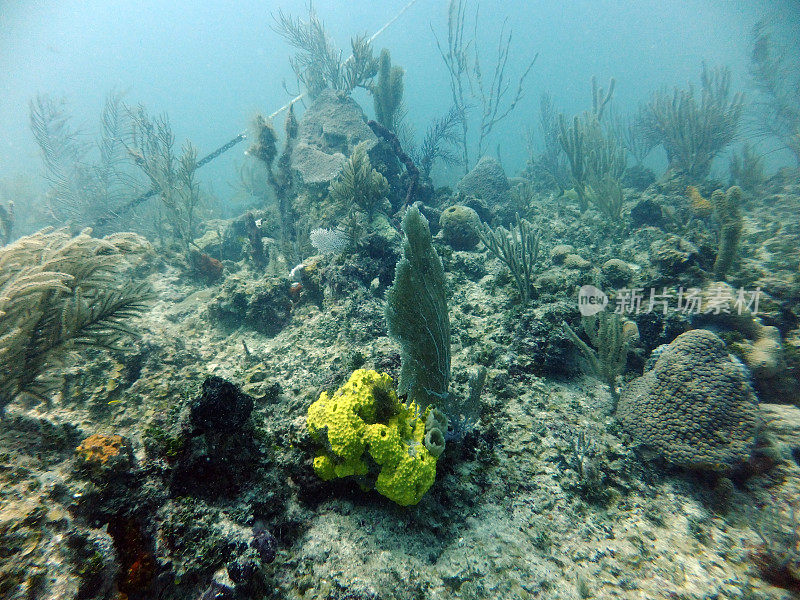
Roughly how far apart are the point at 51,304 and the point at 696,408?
5435 millimetres

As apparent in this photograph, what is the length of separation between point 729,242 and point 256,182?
1645cm

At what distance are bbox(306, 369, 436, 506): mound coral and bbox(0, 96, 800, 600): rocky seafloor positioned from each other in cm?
23

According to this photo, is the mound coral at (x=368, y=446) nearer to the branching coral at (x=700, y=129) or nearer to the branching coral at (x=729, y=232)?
the branching coral at (x=729, y=232)

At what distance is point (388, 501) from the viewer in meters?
2.29

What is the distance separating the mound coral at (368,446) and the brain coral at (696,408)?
6.52 feet

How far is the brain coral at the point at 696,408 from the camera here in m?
2.53

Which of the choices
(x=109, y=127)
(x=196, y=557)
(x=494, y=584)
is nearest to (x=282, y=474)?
(x=196, y=557)

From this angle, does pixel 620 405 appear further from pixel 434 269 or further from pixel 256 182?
pixel 256 182

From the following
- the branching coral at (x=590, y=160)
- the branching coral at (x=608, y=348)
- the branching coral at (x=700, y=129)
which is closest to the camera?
the branching coral at (x=608, y=348)

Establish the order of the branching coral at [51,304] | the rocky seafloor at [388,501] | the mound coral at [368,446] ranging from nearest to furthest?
the rocky seafloor at [388,501], the mound coral at [368,446], the branching coral at [51,304]

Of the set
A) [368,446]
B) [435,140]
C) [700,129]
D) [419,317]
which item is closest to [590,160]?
[700,129]

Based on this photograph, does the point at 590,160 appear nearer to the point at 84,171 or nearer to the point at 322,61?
the point at 322,61

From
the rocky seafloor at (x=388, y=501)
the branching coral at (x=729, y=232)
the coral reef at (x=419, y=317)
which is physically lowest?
the rocky seafloor at (x=388, y=501)

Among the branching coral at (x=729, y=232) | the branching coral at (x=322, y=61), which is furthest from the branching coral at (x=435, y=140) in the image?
the branching coral at (x=729, y=232)
